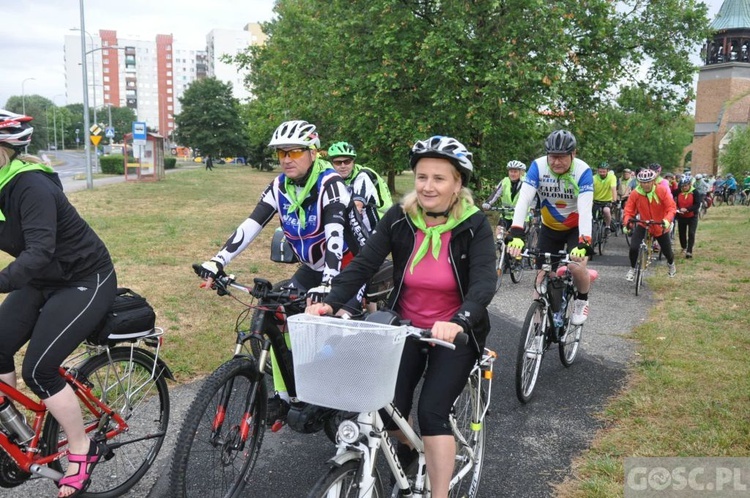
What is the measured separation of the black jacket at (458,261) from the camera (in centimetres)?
284

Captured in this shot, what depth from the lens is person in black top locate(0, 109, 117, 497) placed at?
3023 mm

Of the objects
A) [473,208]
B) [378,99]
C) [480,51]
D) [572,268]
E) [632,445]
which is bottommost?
[632,445]

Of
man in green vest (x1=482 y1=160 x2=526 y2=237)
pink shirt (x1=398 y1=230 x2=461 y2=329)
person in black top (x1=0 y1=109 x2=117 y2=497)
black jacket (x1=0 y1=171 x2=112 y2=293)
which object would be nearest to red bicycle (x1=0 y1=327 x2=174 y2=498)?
person in black top (x1=0 y1=109 x2=117 y2=497)

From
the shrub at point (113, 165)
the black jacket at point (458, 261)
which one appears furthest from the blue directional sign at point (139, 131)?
the black jacket at point (458, 261)

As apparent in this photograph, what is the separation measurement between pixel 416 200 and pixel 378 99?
46.3 feet

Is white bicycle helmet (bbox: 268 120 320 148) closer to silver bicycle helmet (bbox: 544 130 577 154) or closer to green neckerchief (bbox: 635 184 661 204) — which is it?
silver bicycle helmet (bbox: 544 130 577 154)

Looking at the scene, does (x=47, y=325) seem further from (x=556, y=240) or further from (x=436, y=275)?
(x=556, y=240)

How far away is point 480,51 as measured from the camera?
15570 millimetres

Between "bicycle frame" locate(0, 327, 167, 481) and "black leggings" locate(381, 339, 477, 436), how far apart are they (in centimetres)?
156

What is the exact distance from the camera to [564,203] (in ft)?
19.6

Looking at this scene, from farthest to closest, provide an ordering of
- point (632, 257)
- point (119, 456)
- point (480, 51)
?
point (480, 51), point (632, 257), point (119, 456)

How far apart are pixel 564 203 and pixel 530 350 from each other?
61.9 inches

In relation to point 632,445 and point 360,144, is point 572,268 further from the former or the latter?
point 360,144

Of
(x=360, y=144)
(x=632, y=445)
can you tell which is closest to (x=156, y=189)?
(x=360, y=144)
